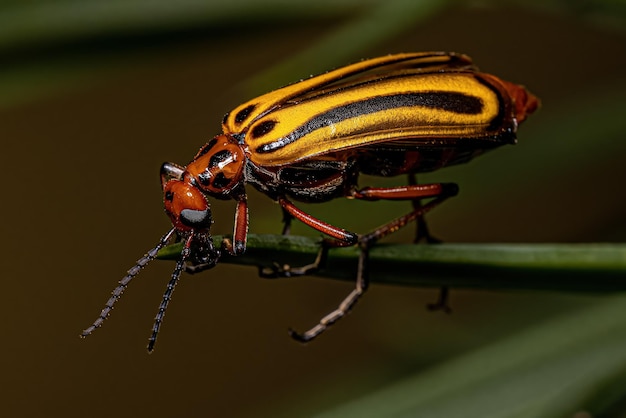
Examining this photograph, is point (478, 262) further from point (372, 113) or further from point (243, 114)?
point (243, 114)

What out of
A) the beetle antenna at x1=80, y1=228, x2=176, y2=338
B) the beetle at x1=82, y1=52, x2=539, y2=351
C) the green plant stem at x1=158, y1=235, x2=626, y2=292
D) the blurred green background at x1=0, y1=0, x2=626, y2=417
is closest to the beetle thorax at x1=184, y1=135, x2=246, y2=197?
the beetle at x1=82, y1=52, x2=539, y2=351

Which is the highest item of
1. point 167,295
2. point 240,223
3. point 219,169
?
point 219,169

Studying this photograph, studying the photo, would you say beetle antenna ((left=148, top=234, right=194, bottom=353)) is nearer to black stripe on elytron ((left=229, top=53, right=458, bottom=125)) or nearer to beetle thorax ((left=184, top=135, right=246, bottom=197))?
beetle thorax ((left=184, top=135, right=246, bottom=197))

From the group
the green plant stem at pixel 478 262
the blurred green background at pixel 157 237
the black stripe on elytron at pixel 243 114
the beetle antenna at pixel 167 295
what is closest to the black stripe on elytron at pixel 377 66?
the black stripe on elytron at pixel 243 114

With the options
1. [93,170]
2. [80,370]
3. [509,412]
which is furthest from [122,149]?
[509,412]

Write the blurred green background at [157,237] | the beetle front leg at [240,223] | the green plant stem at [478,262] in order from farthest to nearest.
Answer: the blurred green background at [157,237] < the beetle front leg at [240,223] < the green plant stem at [478,262]

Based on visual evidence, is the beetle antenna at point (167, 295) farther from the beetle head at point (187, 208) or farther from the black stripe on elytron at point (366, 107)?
the black stripe on elytron at point (366, 107)

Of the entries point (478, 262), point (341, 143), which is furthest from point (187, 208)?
point (478, 262)
